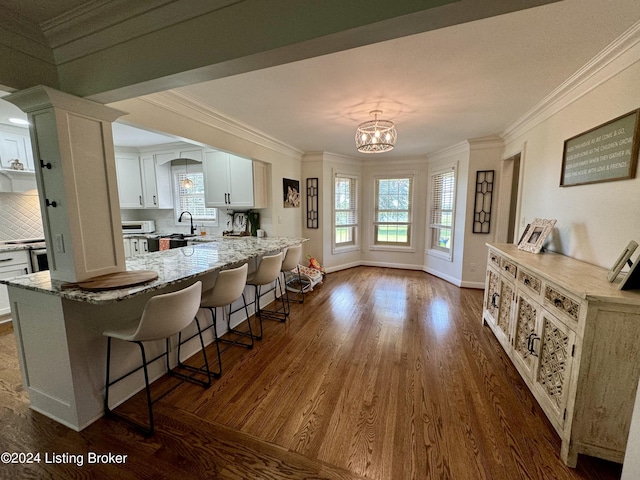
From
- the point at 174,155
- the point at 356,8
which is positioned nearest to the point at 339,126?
the point at 356,8

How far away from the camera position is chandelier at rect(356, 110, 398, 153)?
292cm

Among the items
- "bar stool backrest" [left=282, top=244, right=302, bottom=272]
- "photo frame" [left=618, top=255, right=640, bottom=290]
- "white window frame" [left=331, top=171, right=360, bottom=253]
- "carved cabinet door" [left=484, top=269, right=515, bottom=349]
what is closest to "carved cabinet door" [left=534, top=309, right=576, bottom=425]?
"photo frame" [left=618, top=255, right=640, bottom=290]

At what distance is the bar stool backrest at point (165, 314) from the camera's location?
151cm

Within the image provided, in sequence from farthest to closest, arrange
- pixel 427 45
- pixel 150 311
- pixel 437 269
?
pixel 437 269, pixel 427 45, pixel 150 311

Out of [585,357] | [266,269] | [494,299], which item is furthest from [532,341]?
[266,269]

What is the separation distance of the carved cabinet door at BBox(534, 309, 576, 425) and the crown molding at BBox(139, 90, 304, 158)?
341cm

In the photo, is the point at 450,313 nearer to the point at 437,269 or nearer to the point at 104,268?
the point at 437,269

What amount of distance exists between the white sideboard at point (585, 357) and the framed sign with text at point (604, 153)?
71 centimetres

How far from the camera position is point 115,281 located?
166cm

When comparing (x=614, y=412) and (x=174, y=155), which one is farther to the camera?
(x=174, y=155)

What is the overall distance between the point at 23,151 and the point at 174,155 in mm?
1834

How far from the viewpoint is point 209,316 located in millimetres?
2648

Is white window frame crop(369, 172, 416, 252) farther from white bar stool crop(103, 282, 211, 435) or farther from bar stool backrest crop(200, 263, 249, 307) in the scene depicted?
white bar stool crop(103, 282, 211, 435)

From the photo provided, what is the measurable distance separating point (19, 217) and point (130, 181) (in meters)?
1.59
